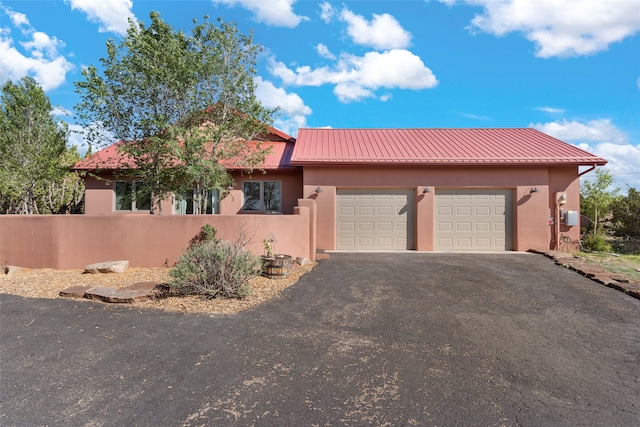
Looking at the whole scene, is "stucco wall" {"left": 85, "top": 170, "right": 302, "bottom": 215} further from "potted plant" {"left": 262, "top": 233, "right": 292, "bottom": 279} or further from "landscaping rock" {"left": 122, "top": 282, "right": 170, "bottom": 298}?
"landscaping rock" {"left": 122, "top": 282, "right": 170, "bottom": 298}

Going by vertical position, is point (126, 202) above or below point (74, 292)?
above

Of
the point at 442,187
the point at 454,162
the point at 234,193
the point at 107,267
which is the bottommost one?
the point at 107,267

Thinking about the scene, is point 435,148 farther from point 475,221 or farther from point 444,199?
point 475,221

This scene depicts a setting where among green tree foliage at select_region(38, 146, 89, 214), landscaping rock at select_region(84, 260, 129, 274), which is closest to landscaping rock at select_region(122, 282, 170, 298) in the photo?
landscaping rock at select_region(84, 260, 129, 274)

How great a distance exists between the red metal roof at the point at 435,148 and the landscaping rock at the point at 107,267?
21.1 ft

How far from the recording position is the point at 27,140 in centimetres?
1265

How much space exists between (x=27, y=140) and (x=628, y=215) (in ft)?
83.2

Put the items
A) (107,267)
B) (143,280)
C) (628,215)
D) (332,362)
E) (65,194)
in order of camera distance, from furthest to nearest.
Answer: (65,194), (628,215), (107,267), (143,280), (332,362)

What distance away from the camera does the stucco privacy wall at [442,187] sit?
12.1 metres

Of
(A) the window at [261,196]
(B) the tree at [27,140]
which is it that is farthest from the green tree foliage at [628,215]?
(B) the tree at [27,140]

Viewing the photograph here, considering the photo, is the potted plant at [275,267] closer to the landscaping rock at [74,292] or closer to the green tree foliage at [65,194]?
the landscaping rock at [74,292]

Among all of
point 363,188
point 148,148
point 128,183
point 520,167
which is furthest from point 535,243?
point 128,183

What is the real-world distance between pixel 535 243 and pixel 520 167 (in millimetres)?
2840

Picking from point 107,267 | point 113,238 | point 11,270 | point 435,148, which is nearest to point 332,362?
point 107,267
